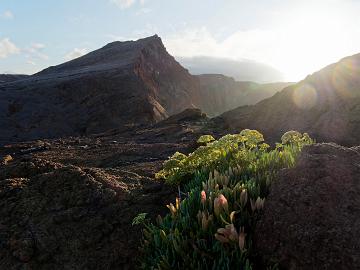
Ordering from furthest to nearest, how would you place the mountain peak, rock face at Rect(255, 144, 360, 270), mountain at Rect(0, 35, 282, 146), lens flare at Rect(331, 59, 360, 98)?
the mountain peak < mountain at Rect(0, 35, 282, 146) < lens flare at Rect(331, 59, 360, 98) < rock face at Rect(255, 144, 360, 270)

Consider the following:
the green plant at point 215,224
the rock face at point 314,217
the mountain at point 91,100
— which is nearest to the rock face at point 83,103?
the mountain at point 91,100

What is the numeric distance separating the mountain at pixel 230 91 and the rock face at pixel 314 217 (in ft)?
322

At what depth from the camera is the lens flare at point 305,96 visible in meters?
19.6

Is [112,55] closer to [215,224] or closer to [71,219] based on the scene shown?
[71,219]

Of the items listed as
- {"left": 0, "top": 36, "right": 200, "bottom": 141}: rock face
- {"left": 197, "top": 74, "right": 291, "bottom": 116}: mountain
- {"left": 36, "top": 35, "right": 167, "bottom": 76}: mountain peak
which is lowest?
{"left": 197, "top": 74, "right": 291, "bottom": 116}: mountain

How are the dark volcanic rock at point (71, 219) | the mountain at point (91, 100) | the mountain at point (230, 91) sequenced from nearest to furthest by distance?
the dark volcanic rock at point (71, 219), the mountain at point (91, 100), the mountain at point (230, 91)

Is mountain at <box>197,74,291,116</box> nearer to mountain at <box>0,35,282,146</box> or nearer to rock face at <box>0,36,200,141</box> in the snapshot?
mountain at <box>0,35,282,146</box>

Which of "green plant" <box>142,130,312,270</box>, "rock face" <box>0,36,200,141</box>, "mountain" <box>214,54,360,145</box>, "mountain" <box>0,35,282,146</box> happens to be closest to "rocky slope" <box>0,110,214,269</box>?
"green plant" <box>142,130,312,270</box>

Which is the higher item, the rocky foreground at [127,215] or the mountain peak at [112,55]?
the mountain peak at [112,55]

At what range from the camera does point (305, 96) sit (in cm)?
2042

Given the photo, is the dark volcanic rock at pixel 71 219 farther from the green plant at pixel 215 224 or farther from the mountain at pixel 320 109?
the mountain at pixel 320 109

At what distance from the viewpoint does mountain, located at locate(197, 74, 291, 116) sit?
361 ft

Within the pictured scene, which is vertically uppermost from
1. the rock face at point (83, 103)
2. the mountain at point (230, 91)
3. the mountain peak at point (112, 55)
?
the mountain peak at point (112, 55)

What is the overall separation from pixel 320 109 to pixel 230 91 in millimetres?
102031
